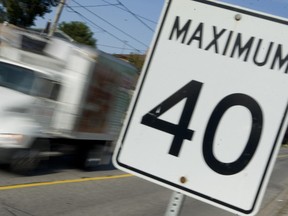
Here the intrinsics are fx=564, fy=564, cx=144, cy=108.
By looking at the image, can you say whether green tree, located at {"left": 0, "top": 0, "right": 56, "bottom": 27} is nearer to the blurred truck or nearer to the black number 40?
the blurred truck

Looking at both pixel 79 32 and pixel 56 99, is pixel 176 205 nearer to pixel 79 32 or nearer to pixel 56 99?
pixel 56 99

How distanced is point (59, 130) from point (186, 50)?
32.4ft

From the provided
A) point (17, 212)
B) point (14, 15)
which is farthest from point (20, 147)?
point (14, 15)

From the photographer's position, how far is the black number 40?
2471 mm

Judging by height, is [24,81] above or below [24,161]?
above

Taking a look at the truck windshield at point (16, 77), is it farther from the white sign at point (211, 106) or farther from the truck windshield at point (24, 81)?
the white sign at point (211, 106)

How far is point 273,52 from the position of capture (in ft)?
8.19

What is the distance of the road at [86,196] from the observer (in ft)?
28.8

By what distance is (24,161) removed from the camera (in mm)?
10852

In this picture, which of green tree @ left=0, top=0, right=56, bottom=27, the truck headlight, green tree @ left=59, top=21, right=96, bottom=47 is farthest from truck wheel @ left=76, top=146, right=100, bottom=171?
green tree @ left=59, top=21, right=96, bottom=47

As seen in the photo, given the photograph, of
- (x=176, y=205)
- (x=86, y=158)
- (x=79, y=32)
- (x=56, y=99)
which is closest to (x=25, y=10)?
(x=79, y=32)

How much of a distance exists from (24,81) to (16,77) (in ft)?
0.66

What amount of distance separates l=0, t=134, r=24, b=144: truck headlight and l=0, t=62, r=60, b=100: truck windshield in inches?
43.3

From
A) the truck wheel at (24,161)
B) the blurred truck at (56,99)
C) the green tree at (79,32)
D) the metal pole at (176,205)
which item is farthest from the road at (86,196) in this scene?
the green tree at (79,32)
